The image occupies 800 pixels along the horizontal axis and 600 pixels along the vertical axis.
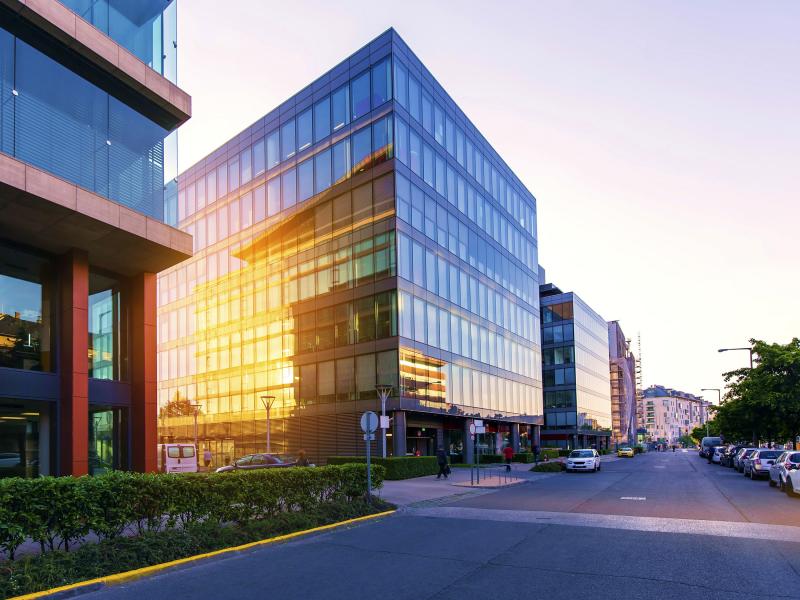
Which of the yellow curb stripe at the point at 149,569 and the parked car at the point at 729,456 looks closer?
the yellow curb stripe at the point at 149,569

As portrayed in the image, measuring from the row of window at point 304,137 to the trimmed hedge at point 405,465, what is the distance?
19.6 metres

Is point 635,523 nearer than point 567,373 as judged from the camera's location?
Yes

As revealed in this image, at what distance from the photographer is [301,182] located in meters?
47.6

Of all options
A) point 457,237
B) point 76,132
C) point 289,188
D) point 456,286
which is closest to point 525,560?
point 76,132

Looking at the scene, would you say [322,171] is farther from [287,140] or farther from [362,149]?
[287,140]

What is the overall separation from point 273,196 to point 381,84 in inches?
516

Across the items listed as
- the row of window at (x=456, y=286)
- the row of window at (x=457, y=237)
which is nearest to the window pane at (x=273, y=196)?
the row of window at (x=457, y=237)

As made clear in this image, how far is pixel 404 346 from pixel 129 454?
20.5m

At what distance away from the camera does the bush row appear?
984 centimetres

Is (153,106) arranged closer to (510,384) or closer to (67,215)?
(67,215)

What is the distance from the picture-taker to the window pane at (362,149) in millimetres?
42562

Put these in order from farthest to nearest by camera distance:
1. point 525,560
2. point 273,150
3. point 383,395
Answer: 1. point 273,150
2. point 383,395
3. point 525,560

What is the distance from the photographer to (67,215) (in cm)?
1745

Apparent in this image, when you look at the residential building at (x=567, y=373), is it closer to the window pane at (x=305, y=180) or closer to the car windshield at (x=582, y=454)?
the car windshield at (x=582, y=454)
